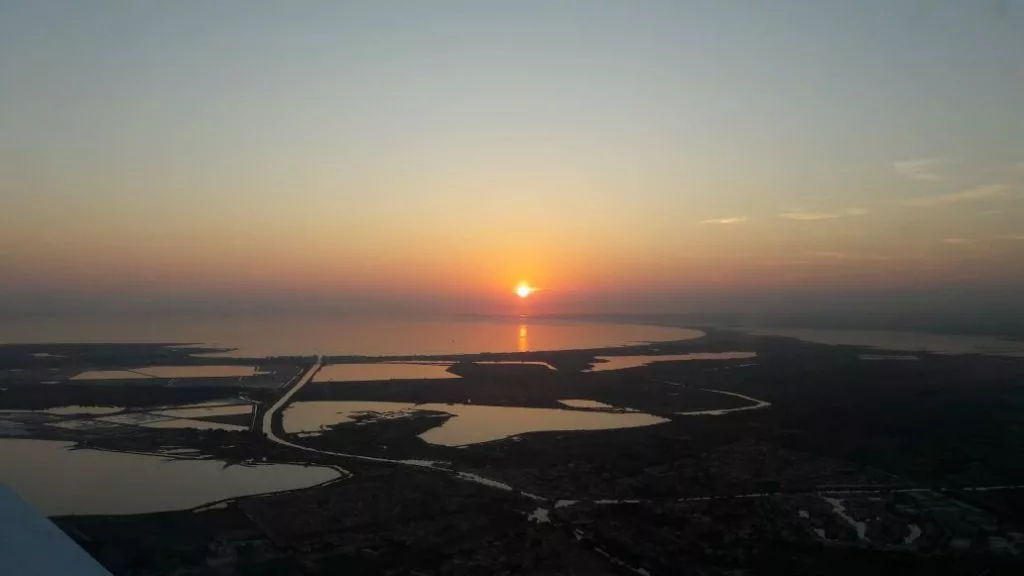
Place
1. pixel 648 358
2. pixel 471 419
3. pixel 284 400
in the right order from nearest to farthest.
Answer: pixel 471 419, pixel 284 400, pixel 648 358

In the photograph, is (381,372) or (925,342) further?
(925,342)

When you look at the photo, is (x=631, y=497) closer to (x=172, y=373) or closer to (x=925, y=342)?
(x=172, y=373)

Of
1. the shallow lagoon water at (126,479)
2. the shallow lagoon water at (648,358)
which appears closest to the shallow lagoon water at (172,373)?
the shallow lagoon water at (126,479)

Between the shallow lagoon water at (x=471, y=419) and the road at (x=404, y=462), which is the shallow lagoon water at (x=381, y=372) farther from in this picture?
the road at (x=404, y=462)

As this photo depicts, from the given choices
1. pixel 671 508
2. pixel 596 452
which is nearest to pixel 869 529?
pixel 671 508

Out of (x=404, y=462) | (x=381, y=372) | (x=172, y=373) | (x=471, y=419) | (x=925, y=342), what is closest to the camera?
(x=404, y=462)

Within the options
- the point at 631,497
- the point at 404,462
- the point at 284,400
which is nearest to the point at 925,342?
the point at 284,400

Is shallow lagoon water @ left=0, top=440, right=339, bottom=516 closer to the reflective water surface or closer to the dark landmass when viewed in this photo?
the dark landmass
